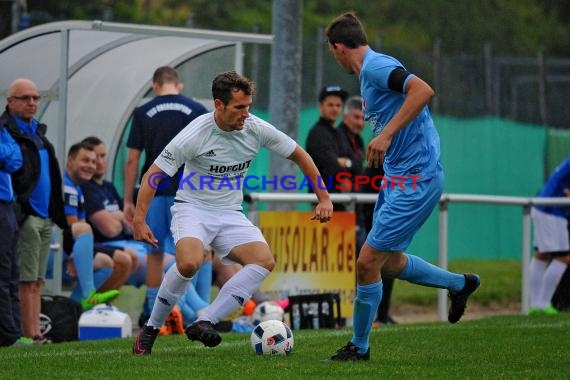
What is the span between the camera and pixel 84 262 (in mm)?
11961

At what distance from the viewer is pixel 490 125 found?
71.8 ft

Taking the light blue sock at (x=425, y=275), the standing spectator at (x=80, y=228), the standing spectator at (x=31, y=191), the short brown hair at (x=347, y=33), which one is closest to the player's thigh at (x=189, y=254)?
the light blue sock at (x=425, y=275)

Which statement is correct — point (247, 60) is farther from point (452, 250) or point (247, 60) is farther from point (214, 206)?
point (214, 206)

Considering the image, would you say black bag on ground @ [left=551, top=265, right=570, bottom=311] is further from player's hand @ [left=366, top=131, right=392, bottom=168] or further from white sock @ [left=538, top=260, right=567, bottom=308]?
player's hand @ [left=366, top=131, right=392, bottom=168]

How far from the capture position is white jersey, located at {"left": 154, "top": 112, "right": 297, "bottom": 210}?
8617mm

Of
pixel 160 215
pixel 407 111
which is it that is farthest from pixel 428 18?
pixel 407 111

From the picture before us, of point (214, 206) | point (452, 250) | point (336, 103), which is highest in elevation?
point (336, 103)

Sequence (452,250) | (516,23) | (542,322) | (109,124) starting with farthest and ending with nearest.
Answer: (516,23) < (452,250) < (109,124) < (542,322)

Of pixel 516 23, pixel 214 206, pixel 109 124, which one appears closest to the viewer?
pixel 214 206

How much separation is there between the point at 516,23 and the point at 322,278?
29.6 m

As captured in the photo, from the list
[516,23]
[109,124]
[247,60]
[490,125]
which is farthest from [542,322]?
[516,23]

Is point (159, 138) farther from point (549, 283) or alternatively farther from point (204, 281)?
point (549, 283)

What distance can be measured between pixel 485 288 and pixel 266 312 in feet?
23.4

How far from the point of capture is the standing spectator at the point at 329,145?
42.0 feet
